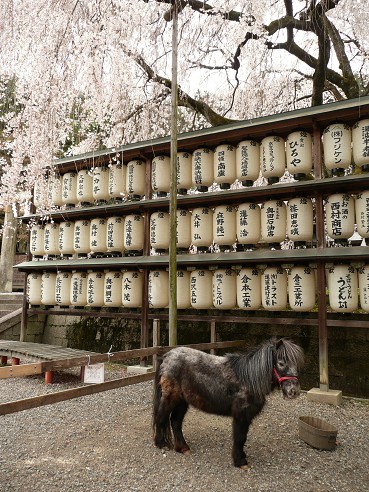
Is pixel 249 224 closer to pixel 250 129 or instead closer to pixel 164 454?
pixel 250 129

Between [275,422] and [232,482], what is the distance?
1.83m

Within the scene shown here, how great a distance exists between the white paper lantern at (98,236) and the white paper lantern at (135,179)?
92 cm

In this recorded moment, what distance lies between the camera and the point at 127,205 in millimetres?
8078

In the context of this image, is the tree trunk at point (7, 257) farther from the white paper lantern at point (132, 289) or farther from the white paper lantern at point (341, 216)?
the white paper lantern at point (341, 216)

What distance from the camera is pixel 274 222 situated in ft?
22.2

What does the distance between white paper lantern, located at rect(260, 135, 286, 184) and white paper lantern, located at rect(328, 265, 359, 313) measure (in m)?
1.86

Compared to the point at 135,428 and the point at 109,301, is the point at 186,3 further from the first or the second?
the point at 135,428

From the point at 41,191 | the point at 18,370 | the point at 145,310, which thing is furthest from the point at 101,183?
the point at 18,370

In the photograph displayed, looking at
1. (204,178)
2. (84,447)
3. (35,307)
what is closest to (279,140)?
(204,178)

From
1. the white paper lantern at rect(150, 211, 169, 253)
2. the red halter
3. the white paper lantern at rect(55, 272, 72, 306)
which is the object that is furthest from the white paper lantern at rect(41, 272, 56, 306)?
the red halter

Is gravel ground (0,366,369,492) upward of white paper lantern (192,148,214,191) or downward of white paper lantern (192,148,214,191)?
downward

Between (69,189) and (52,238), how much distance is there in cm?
123

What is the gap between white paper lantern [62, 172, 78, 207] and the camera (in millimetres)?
9234

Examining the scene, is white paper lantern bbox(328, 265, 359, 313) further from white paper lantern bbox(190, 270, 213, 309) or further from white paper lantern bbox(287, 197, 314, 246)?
white paper lantern bbox(190, 270, 213, 309)
